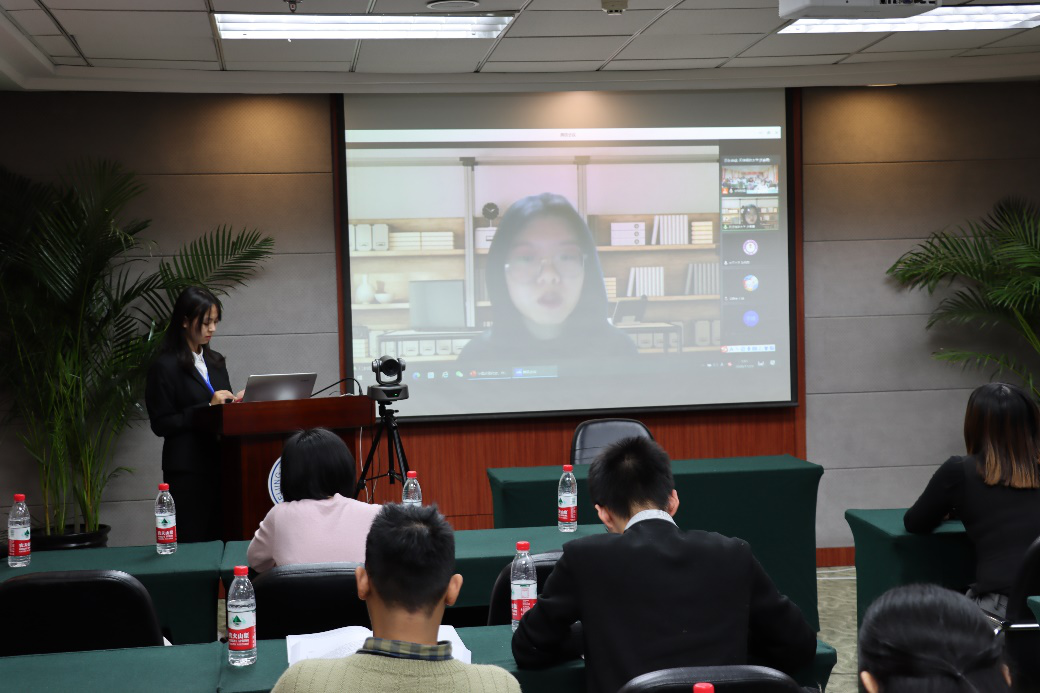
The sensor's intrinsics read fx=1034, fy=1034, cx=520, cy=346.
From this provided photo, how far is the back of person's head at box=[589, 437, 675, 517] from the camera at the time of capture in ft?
7.90

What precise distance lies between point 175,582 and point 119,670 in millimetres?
936

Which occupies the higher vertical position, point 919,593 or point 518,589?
point 919,593

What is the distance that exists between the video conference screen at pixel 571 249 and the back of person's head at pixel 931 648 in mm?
4933

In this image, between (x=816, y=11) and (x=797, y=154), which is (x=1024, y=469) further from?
(x=797, y=154)

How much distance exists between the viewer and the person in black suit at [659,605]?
7.16 feet

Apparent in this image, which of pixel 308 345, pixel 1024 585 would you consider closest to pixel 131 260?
pixel 308 345

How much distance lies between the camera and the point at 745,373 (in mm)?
6344

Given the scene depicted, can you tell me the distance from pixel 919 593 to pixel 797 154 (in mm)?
5414

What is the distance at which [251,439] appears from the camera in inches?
172

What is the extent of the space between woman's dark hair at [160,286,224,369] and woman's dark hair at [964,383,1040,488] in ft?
10.3

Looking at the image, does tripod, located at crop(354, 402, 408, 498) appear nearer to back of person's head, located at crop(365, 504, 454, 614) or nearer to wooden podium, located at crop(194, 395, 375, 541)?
wooden podium, located at crop(194, 395, 375, 541)

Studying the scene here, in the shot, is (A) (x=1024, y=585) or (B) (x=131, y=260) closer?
(A) (x=1024, y=585)

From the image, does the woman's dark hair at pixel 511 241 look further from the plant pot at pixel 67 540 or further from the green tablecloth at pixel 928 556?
the green tablecloth at pixel 928 556

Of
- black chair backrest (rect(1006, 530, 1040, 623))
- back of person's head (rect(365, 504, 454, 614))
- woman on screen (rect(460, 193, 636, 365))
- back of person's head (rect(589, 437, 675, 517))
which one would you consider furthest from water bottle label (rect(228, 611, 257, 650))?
woman on screen (rect(460, 193, 636, 365))
